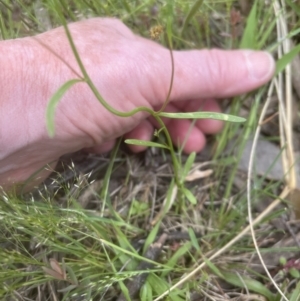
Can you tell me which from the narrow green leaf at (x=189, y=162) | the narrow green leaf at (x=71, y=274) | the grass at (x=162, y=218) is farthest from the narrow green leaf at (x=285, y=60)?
the narrow green leaf at (x=71, y=274)

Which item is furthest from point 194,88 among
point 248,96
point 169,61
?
point 248,96

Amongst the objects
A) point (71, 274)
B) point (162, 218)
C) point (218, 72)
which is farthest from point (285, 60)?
point (71, 274)

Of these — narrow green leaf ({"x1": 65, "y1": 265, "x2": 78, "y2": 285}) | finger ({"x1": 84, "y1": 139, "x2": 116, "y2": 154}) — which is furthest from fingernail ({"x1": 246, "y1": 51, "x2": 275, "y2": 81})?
narrow green leaf ({"x1": 65, "y1": 265, "x2": 78, "y2": 285})

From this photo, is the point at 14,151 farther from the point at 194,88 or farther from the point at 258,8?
the point at 258,8

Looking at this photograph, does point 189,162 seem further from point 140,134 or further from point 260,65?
point 260,65

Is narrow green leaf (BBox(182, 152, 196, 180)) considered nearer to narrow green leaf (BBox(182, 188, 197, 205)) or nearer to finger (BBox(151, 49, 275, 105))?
narrow green leaf (BBox(182, 188, 197, 205))
